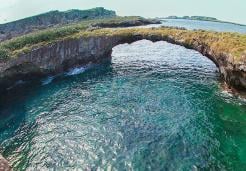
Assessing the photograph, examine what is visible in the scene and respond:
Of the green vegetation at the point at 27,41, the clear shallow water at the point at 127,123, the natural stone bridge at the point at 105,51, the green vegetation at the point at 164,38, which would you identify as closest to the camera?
the clear shallow water at the point at 127,123

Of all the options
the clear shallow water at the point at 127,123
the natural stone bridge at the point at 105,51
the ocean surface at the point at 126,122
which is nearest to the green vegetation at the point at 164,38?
the natural stone bridge at the point at 105,51

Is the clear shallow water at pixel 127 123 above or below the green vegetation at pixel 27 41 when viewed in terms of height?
below

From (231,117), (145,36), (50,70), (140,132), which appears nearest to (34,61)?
(50,70)

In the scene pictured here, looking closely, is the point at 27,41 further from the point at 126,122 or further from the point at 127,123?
the point at 127,123

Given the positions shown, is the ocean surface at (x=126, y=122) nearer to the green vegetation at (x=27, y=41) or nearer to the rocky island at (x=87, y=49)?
the rocky island at (x=87, y=49)

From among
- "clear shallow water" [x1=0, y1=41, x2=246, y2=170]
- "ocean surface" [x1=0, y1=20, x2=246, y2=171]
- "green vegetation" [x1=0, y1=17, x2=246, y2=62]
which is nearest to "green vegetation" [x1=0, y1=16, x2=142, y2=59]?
"green vegetation" [x1=0, y1=17, x2=246, y2=62]

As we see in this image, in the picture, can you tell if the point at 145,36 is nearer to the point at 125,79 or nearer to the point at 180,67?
the point at 180,67

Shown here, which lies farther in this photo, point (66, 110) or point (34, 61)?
point (34, 61)
